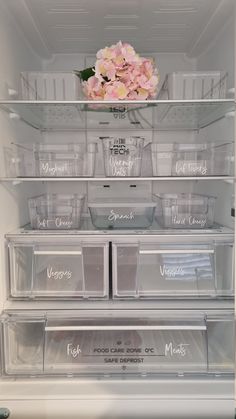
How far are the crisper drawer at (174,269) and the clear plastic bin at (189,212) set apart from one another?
0.11 meters

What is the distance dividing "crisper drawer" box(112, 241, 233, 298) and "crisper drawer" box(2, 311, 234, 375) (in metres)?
0.09

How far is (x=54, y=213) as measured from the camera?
1.33 m

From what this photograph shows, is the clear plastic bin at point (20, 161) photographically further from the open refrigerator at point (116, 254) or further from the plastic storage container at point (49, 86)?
the plastic storage container at point (49, 86)

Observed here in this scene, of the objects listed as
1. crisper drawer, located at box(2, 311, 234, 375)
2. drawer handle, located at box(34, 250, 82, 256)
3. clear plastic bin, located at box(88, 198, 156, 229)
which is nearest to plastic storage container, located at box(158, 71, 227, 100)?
clear plastic bin, located at box(88, 198, 156, 229)

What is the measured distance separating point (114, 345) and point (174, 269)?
1.12 feet

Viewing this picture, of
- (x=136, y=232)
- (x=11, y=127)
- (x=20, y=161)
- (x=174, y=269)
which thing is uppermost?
(x=11, y=127)

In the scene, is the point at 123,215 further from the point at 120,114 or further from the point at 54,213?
the point at 120,114

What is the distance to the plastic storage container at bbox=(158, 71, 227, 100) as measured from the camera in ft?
4.08

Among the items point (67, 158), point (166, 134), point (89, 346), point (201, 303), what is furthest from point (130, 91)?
point (89, 346)

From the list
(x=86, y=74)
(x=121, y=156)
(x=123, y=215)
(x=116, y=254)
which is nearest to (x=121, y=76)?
(x=86, y=74)

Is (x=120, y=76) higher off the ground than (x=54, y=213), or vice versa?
(x=120, y=76)

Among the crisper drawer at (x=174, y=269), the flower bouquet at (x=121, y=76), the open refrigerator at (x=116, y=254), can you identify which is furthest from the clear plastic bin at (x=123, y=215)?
the flower bouquet at (x=121, y=76)

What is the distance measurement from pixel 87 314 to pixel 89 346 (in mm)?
128

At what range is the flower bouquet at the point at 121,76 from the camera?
1.19 metres
